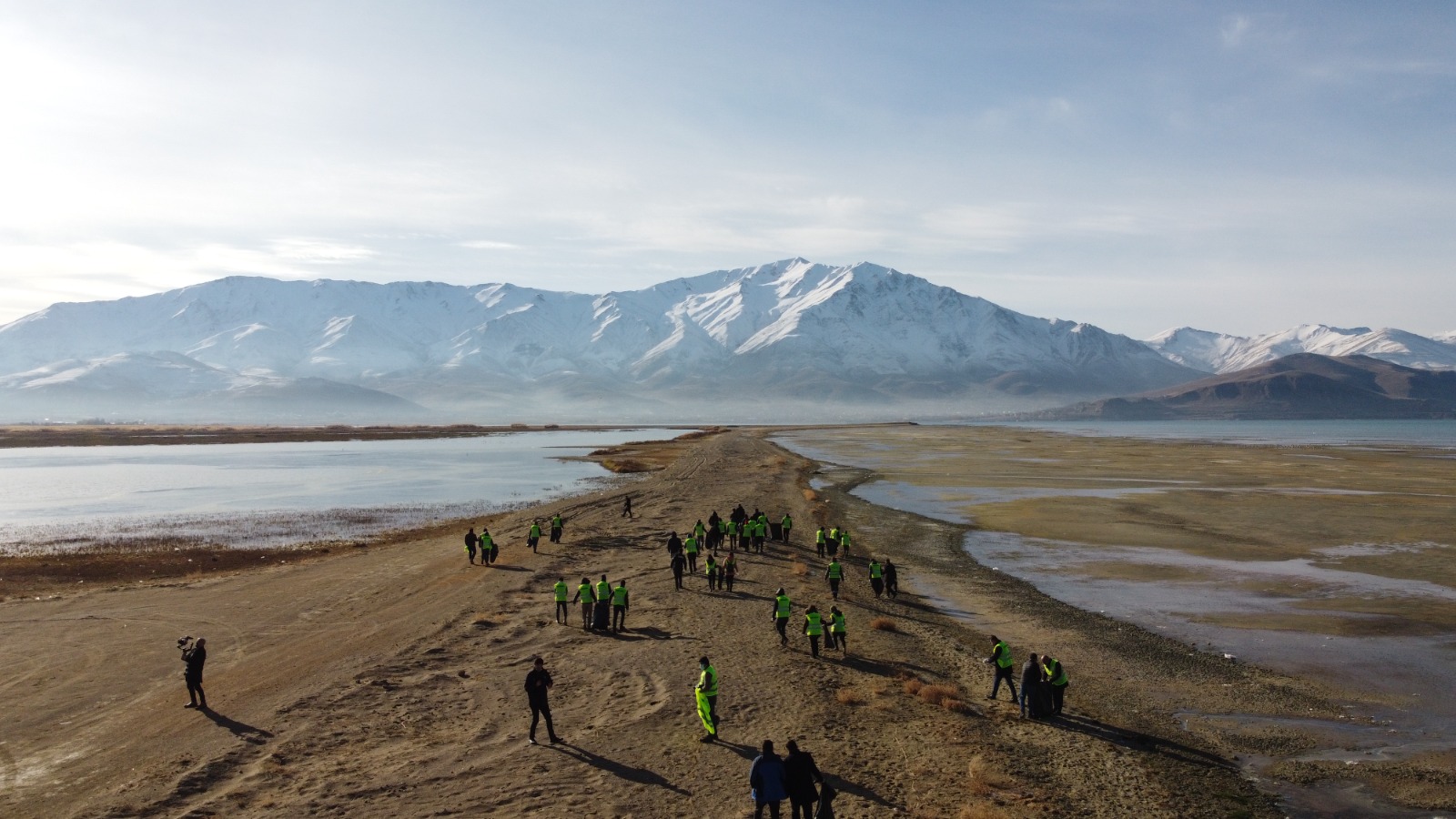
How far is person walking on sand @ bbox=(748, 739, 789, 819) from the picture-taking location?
42.0ft

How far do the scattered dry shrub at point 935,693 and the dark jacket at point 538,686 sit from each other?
8.95 m

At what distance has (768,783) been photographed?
1285 cm

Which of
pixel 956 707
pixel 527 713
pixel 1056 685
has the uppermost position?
pixel 1056 685

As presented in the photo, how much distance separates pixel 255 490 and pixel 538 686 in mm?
69119

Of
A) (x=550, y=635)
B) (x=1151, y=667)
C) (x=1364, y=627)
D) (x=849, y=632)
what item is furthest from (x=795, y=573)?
(x=1364, y=627)

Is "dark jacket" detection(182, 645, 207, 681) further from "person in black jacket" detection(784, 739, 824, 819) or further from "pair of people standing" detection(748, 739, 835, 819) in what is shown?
"person in black jacket" detection(784, 739, 824, 819)

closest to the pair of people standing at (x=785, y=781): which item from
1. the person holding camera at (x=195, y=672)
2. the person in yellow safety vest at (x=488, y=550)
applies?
the person holding camera at (x=195, y=672)

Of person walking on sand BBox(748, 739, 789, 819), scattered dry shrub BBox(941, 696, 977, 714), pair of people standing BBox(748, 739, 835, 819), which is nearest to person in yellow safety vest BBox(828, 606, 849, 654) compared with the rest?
scattered dry shrub BBox(941, 696, 977, 714)

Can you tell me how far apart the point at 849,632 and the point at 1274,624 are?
48.4 feet

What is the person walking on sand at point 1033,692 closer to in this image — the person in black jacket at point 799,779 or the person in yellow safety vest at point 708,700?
the person in yellow safety vest at point 708,700

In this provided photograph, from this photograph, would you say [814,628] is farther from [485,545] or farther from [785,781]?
[485,545]

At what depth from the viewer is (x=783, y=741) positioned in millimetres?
17109

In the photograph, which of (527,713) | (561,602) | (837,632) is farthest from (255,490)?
(837,632)

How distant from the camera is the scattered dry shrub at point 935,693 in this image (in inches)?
766
